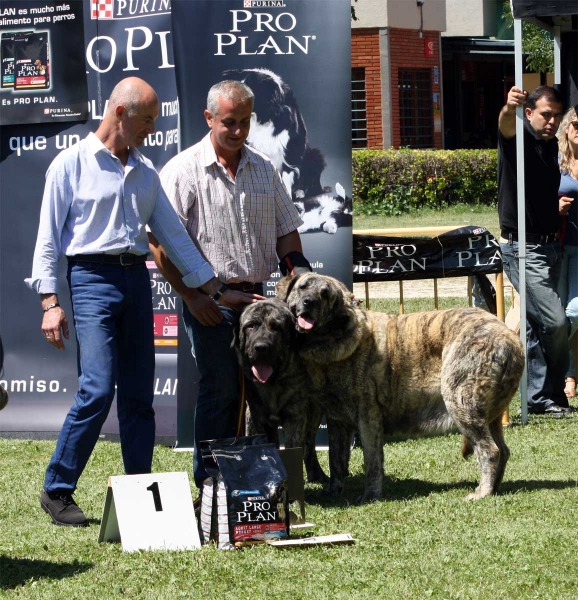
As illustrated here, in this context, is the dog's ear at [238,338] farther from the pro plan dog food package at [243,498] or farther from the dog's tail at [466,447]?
the dog's tail at [466,447]

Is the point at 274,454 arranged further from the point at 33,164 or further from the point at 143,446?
the point at 33,164

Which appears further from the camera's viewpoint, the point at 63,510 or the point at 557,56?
the point at 557,56

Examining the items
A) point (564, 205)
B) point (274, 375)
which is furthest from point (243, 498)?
point (564, 205)

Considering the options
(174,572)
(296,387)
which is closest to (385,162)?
(296,387)

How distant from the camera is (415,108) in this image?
106 feet

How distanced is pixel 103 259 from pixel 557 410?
431 centimetres

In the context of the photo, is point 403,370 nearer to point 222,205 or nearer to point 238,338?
point 238,338

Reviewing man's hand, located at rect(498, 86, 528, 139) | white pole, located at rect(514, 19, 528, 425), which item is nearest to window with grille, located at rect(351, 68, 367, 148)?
man's hand, located at rect(498, 86, 528, 139)

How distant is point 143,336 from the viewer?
17.4 feet

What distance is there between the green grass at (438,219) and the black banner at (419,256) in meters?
11.5

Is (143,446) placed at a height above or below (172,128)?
below

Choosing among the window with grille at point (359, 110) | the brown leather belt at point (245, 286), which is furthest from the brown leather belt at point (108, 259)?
the window with grille at point (359, 110)

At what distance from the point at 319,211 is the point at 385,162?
A: 16816 mm

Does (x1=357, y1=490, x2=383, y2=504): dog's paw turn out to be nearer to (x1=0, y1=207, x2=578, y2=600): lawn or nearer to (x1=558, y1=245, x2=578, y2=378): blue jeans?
(x1=0, y1=207, x2=578, y2=600): lawn
